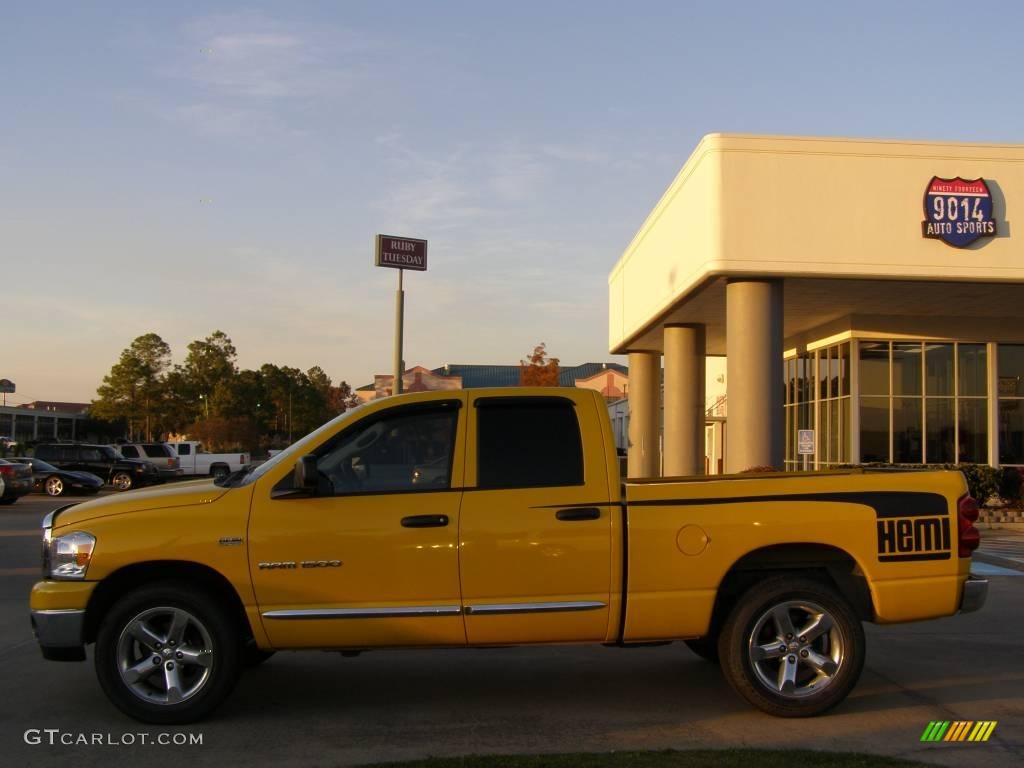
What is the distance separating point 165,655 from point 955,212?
1757 cm

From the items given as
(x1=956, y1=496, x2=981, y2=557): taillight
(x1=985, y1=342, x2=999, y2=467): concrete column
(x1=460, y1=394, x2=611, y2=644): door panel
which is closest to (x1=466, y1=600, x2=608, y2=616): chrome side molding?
(x1=460, y1=394, x2=611, y2=644): door panel

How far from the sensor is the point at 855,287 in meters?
21.5

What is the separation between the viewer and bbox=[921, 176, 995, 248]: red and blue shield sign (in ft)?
63.5

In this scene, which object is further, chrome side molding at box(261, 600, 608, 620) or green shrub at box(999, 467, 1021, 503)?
green shrub at box(999, 467, 1021, 503)

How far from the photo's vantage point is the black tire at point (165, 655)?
241 inches

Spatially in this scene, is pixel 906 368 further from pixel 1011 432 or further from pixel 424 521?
pixel 424 521

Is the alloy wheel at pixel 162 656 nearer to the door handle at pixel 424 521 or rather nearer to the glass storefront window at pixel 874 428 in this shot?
the door handle at pixel 424 521

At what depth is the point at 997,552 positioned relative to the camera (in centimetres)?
1677

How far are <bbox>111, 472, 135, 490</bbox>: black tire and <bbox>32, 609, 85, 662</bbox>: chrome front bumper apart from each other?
31.8 metres

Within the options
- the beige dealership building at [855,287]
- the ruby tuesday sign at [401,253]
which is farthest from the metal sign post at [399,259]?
the beige dealership building at [855,287]

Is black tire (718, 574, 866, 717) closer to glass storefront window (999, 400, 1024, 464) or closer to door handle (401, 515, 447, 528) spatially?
door handle (401, 515, 447, 528)

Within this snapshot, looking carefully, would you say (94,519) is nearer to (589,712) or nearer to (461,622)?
(461,622)

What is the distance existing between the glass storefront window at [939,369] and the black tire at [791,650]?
70.6 ft

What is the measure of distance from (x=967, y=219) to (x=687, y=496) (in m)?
15.5
